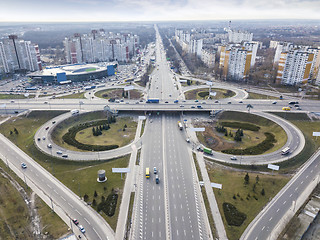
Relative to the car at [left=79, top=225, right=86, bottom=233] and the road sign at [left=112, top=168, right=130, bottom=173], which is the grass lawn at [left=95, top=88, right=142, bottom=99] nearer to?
the road sign at [left=112, top=168, right=130, bottom=173]

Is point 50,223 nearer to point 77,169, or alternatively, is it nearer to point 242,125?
point 77,169

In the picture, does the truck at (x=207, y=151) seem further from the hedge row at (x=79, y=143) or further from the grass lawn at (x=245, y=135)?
the hedge row at (x=79, y=143)

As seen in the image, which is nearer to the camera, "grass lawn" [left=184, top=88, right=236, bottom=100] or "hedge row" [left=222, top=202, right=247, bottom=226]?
"hedge row" [left=222, top=202, right=247, bottom=226]

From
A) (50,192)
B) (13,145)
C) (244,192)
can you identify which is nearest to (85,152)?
(50,192)

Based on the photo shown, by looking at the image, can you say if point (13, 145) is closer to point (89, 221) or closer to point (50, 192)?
point (50, 192)

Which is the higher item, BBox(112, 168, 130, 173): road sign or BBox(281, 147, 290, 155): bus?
BBox(281, 147, 290, 155): bus

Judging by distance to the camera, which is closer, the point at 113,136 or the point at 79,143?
the point at 79,143

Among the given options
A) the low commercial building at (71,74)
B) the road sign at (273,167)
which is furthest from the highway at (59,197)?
the low commercial building at (71,74)

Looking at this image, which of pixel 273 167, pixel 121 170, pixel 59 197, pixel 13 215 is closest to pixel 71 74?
pixel 121 170

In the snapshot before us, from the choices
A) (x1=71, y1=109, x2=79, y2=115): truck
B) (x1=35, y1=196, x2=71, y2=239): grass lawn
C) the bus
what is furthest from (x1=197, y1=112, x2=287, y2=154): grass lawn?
(x1=71, y1=109, x2=79, y2=115): truck
